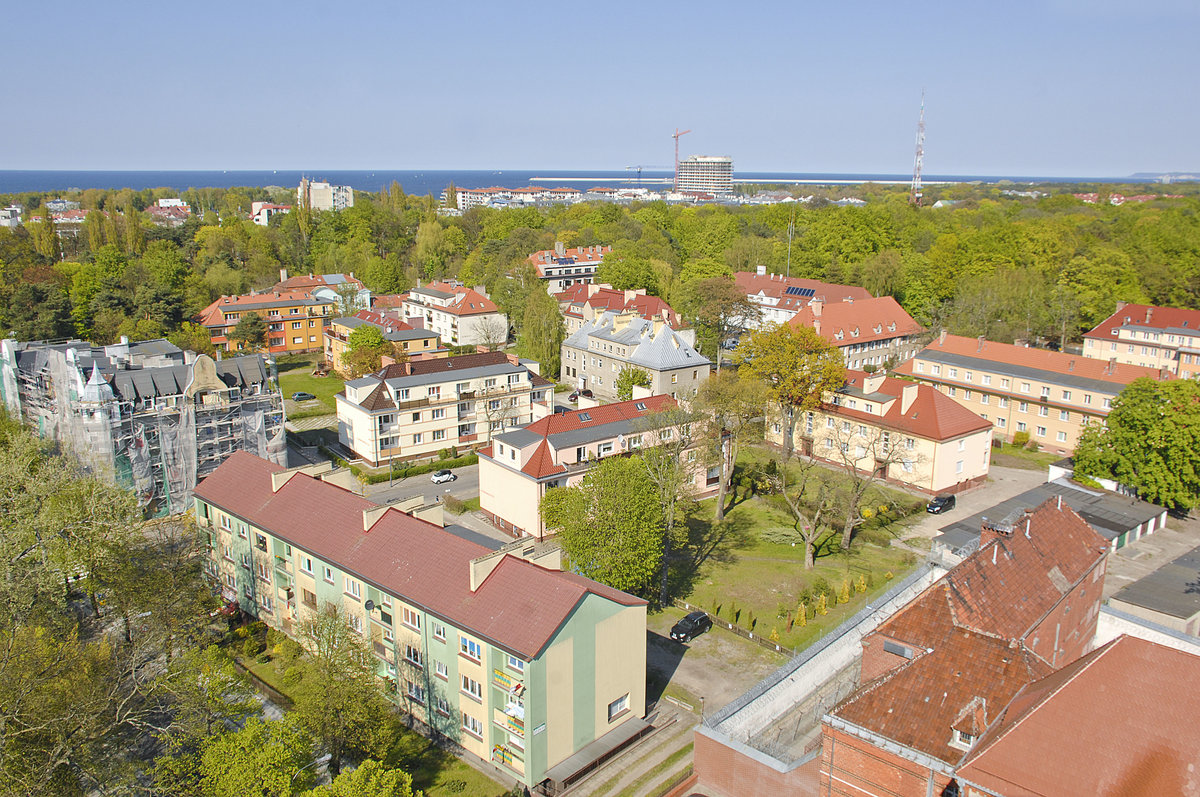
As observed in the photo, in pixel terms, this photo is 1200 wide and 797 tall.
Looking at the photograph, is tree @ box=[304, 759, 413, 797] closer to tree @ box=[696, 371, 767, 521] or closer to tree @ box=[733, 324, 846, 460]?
tree @ box=[696, 371, 767, 521]

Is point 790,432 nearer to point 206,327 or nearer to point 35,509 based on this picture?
point 35,509

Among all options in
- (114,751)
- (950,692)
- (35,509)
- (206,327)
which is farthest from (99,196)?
(950,692)

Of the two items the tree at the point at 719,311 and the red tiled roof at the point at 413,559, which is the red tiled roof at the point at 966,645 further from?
the tree at the point at 719,311

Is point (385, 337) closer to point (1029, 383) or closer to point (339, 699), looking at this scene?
point (1029, 383)

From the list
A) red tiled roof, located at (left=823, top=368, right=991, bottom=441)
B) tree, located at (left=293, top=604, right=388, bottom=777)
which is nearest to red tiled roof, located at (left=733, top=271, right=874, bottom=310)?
red tiled roof, located at (left=823, top=368, right=991, bottom=441)

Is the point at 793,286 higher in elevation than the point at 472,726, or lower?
higher

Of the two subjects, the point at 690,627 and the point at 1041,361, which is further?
the point at 1041,361

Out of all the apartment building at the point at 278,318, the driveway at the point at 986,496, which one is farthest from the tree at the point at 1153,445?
the apartment building at the point at 278,318

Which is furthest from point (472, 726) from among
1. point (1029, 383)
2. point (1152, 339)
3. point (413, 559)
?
point (1152, 339)
